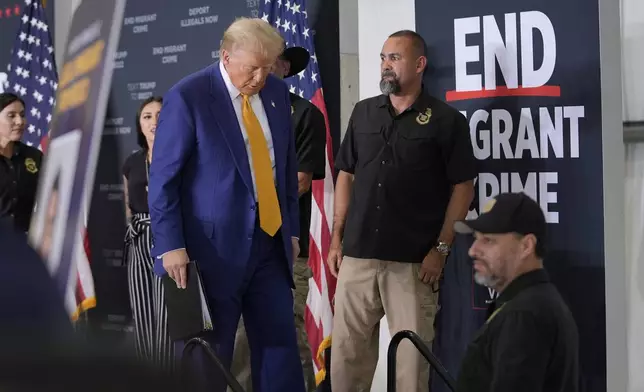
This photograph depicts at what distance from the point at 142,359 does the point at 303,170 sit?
138 inches

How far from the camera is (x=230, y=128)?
3.19 metres

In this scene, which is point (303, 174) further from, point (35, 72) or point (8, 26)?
point (8, 26)

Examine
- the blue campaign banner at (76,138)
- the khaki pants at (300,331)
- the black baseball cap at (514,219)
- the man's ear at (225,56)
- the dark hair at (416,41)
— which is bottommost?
the khaki pants at (300,331)

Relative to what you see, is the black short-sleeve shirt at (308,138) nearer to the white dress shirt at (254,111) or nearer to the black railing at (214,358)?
the white dress shirt at (254,111)

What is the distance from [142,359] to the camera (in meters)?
0.66

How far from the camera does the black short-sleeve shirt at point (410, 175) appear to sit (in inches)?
154

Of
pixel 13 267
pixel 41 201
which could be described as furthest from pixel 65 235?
pixel 13 267

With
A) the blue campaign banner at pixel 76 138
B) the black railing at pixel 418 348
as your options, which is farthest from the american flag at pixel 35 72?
the blue campaign banner at pixel 76 138

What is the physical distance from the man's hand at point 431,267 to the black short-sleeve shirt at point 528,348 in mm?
1385

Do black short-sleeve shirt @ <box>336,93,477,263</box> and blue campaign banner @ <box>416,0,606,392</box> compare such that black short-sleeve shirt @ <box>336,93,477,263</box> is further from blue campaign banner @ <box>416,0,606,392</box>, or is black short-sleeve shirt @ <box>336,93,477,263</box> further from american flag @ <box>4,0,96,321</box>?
american flag @ <box>4,0,96,321</box>

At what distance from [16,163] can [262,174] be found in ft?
7.60

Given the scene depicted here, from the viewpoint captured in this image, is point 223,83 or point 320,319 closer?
point 223,83

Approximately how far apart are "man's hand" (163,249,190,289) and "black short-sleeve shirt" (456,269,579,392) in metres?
1.07

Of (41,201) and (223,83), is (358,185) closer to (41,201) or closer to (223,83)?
(223,83)
